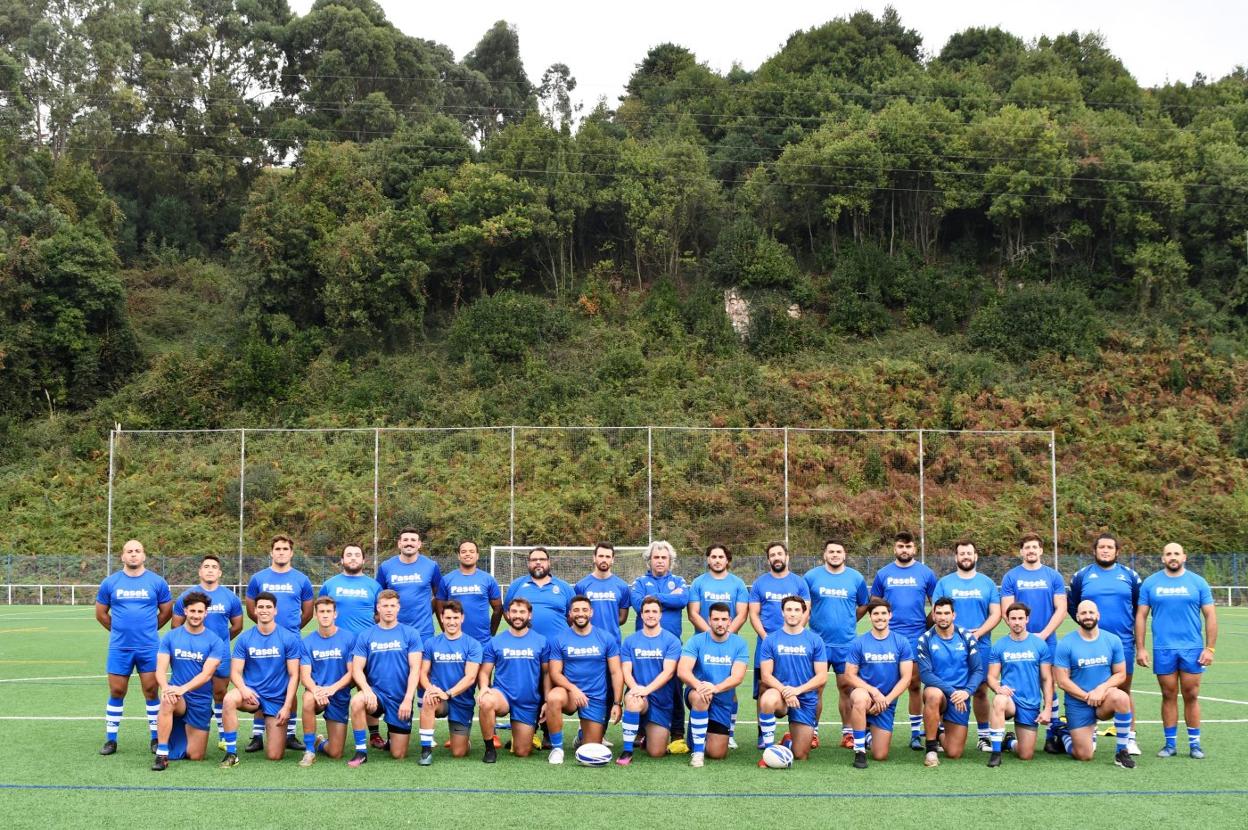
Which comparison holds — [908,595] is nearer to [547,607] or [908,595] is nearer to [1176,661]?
[1176,661]

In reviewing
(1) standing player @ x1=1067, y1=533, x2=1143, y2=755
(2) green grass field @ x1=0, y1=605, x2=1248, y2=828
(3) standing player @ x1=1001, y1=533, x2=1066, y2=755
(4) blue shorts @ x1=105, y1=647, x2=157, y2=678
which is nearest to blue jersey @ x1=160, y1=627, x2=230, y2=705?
(2) green grass field @ x1=0, y1=605, x2=1248, y2=828

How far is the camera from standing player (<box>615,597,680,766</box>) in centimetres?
980

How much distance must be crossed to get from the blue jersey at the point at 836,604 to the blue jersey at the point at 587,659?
202cm

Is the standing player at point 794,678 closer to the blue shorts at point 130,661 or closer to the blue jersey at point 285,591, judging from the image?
the blue jersey at point 285,591

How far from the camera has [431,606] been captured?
11.5 m

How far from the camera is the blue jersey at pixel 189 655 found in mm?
9820

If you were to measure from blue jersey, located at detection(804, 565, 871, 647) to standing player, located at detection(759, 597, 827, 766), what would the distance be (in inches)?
38.0

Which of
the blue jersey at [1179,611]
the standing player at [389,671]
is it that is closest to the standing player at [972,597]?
the blue jersey at [1179,611]

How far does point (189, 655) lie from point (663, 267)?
1679 inches

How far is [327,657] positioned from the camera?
9.86 metres

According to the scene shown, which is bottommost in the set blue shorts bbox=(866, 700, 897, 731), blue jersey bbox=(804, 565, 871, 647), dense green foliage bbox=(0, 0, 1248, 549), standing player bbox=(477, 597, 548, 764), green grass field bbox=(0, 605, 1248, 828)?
green grass field bbox=(0, 605, 1248, 828)

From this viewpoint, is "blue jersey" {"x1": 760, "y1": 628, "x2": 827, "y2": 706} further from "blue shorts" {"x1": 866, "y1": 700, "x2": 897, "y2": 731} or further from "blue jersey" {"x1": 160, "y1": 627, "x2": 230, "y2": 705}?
"blue jersey" {"x1": 160, "y1": 627, "x2": 230, "y2": 705}

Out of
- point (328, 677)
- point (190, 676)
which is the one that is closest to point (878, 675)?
point (328, 677)

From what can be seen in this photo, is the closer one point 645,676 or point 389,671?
point 389,671
